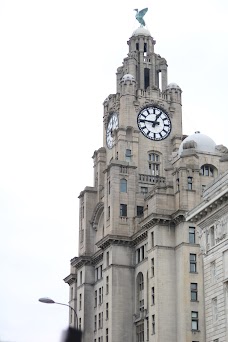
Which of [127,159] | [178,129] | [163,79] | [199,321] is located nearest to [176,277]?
[199,321]

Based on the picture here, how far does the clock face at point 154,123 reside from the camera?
9988 centimetres

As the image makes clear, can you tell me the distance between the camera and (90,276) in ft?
322

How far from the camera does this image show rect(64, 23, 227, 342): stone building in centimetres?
7825

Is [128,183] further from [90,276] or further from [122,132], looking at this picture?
[90,276]

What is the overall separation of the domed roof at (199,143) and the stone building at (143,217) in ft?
0.52

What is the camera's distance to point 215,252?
174 feet

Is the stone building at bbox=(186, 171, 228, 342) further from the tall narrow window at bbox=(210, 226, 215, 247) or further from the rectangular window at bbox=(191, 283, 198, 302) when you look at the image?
the rectangular window at bbox=(191, 283, 198, 302)

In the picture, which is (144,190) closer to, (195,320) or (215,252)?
(195,320)

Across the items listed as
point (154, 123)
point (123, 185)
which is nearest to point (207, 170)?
point (123, 185)

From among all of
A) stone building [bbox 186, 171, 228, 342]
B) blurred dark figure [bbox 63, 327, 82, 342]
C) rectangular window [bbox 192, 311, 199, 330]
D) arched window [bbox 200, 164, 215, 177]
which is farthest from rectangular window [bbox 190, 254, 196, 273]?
blurred dark figure [bbox 63, 327, 82, 342]

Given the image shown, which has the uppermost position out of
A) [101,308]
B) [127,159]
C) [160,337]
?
[127,159]

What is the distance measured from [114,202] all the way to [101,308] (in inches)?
595

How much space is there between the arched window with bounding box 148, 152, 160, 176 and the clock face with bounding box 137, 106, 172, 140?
2.75m

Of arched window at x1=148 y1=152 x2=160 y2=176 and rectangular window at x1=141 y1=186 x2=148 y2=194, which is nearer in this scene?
rectangular window at x1=141 y1=186 x2=148 y2=194
